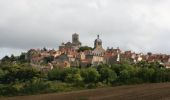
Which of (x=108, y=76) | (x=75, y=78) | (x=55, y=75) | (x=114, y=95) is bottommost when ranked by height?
(x=114, y=95)

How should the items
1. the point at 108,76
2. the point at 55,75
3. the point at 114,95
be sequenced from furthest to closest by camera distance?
the point at 55,75
the point at 108,76
the point at 114,95

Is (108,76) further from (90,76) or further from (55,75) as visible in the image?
(55,75)

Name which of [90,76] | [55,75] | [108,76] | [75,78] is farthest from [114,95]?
[55,75]

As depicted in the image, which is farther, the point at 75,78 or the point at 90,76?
the point at 90,76

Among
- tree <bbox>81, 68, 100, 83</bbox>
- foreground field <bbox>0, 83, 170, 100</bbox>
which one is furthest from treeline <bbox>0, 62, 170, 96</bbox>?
foreground field <bbox>0, 83, 170, 100</bbox>

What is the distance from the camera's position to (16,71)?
118688mm

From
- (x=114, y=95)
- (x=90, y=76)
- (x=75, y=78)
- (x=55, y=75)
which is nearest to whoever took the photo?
(x=114, y=95)

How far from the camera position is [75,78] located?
3979 inches

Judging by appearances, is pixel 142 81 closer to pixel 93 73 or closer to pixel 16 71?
pixel 93 73

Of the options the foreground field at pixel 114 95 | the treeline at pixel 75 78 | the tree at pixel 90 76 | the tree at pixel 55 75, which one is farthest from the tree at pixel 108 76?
the foreground field at pixel 114 95

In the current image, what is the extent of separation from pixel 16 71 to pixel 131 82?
120 ft

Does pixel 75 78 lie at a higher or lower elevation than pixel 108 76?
lower

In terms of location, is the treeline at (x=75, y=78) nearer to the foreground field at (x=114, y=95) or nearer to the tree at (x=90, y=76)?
the tree at (x=90, y=76)

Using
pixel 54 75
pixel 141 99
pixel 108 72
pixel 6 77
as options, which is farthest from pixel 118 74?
pixel 141 99
